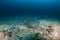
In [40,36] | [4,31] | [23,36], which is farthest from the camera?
[4,31]

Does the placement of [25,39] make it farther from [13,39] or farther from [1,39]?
[1,39]

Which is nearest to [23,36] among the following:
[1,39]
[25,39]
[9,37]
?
[25,39]

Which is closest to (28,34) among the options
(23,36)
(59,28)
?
(23,36)

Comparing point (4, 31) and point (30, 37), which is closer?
point (30, 37)

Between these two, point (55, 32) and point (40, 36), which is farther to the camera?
point (55, 32)

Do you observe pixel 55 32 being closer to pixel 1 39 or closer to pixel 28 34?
pixel 28 34

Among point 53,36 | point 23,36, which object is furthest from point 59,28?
point 23,36

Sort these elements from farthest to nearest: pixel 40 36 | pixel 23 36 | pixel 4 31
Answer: pixel 4 31, pixel 23 36, pixel 40 36

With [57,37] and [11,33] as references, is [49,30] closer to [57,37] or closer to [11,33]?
[57,37]
